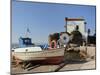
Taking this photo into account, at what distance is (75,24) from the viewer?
2.14 metres

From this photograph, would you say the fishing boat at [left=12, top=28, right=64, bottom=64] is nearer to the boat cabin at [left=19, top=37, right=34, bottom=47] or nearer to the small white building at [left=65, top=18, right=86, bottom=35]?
the boat cabin at [left=19, top=37, right=34, bottom=47]

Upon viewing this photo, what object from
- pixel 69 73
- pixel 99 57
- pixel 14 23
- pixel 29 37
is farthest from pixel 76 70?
pixel 14 23

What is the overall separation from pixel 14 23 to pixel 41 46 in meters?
0.35

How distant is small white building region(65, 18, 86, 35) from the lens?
2.11 meters

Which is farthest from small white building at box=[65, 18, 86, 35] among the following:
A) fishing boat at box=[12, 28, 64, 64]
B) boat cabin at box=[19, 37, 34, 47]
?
boat cabin at box=[19, 37, 34, 47]

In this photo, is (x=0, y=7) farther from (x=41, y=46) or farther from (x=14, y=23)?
(x=41, y=46)

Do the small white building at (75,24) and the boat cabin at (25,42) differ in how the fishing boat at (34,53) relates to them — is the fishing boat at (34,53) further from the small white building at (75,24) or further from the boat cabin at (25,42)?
the small white building at (75,24)

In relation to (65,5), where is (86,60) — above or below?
below

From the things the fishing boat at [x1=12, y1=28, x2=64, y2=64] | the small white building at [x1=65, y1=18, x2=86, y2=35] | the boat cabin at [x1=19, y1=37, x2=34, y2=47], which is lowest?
the fishing boat at [x1=12, y1=28, x2=64, y2=64]

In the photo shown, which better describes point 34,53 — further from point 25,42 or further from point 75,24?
point 75,24

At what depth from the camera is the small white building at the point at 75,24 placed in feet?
6.93

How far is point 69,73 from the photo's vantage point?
2.13 meters

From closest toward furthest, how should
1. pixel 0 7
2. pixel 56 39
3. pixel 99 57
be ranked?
1. pixel 0 7
2. pixel 56 39
3. pixel 99 57

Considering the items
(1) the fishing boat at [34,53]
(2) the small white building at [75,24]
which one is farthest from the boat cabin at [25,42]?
(2) the small white building at [75,24]
